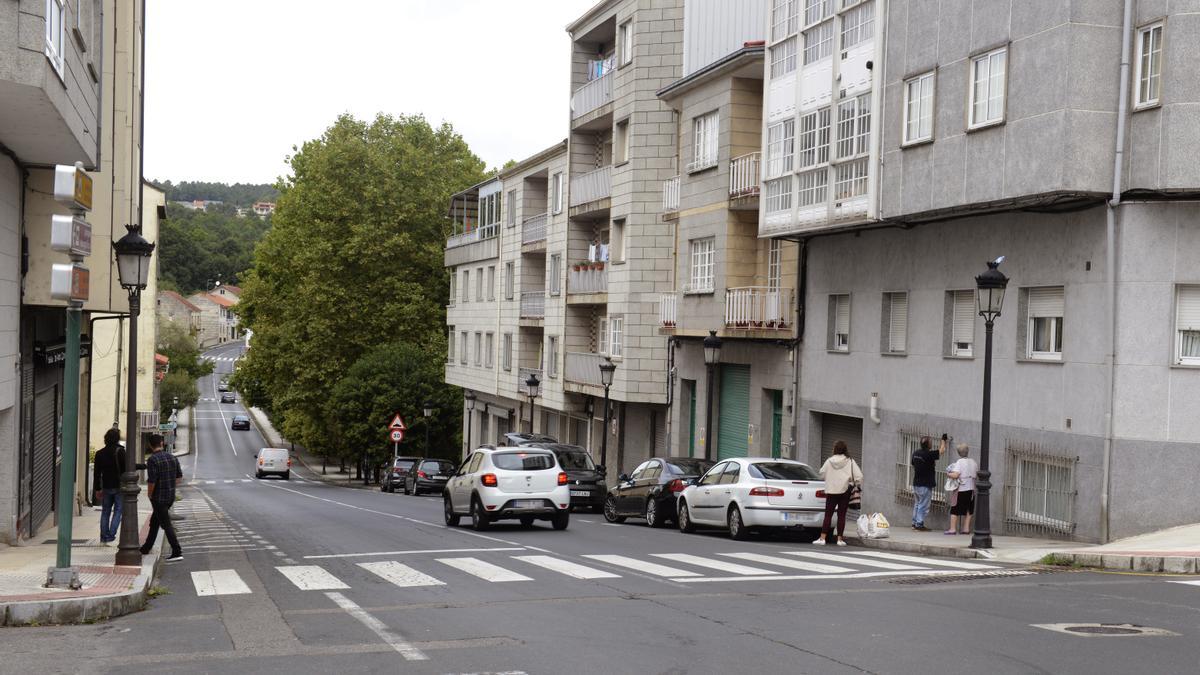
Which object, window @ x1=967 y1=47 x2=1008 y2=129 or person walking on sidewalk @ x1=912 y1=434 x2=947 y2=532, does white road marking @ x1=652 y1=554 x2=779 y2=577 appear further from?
window @ x1=967 y1=47 x2=1008 y2=129

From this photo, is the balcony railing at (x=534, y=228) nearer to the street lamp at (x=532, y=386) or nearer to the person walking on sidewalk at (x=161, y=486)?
the street lamp at (x=532, y=386)

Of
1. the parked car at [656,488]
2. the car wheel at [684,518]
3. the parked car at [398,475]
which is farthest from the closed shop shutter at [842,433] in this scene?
the parked car at [398,475]

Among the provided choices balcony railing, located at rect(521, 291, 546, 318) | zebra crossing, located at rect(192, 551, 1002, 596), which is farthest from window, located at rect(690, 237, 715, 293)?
zebra crossing, located at rect(192, 551, 1002, 596)

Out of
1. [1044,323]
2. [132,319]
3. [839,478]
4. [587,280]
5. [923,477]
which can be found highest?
[587,280]

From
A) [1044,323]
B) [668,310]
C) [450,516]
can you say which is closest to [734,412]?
[668,310]

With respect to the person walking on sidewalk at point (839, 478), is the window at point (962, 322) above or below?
above

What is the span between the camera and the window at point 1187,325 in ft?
59.2

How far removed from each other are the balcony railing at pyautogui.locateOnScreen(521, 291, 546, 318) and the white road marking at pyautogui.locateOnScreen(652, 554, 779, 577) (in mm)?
30975

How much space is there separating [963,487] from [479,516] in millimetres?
8582

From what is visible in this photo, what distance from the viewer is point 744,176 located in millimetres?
30766

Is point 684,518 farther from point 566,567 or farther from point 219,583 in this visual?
point 219,583

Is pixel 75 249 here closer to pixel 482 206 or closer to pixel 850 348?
pixel 850 348

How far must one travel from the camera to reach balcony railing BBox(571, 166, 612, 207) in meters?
40.1

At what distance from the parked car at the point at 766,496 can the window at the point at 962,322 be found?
3.97 meters
